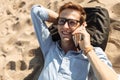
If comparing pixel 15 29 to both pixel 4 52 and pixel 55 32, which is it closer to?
pixel 4 52

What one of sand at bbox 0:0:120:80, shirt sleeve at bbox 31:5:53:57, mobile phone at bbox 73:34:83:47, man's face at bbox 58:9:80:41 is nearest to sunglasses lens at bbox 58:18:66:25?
man's face at bbox 58:9:80:41

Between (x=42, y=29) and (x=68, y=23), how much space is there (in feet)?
1.29

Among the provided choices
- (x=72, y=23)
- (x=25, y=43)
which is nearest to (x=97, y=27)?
(x=72, y=23)

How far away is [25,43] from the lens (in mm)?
3842

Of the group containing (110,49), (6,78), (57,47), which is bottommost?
(6,78)

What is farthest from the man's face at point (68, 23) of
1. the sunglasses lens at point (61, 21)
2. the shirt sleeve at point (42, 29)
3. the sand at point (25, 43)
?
the sand at point (25, 43)

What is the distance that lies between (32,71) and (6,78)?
0.29m

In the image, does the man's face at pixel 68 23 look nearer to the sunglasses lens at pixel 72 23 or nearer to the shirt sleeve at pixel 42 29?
the sunglasses lens at pixel 72 23

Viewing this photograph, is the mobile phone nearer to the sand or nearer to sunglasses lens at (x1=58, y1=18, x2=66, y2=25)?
sunglasses lens at (x1=58, y1=18, x2=66, y2=25)

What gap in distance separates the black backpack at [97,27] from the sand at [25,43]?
0.23 metres

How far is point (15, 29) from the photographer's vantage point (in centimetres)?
422

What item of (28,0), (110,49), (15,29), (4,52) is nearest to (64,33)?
(110,49)

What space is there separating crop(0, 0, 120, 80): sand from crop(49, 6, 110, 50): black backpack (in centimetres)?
23

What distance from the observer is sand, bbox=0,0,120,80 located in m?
3.45
